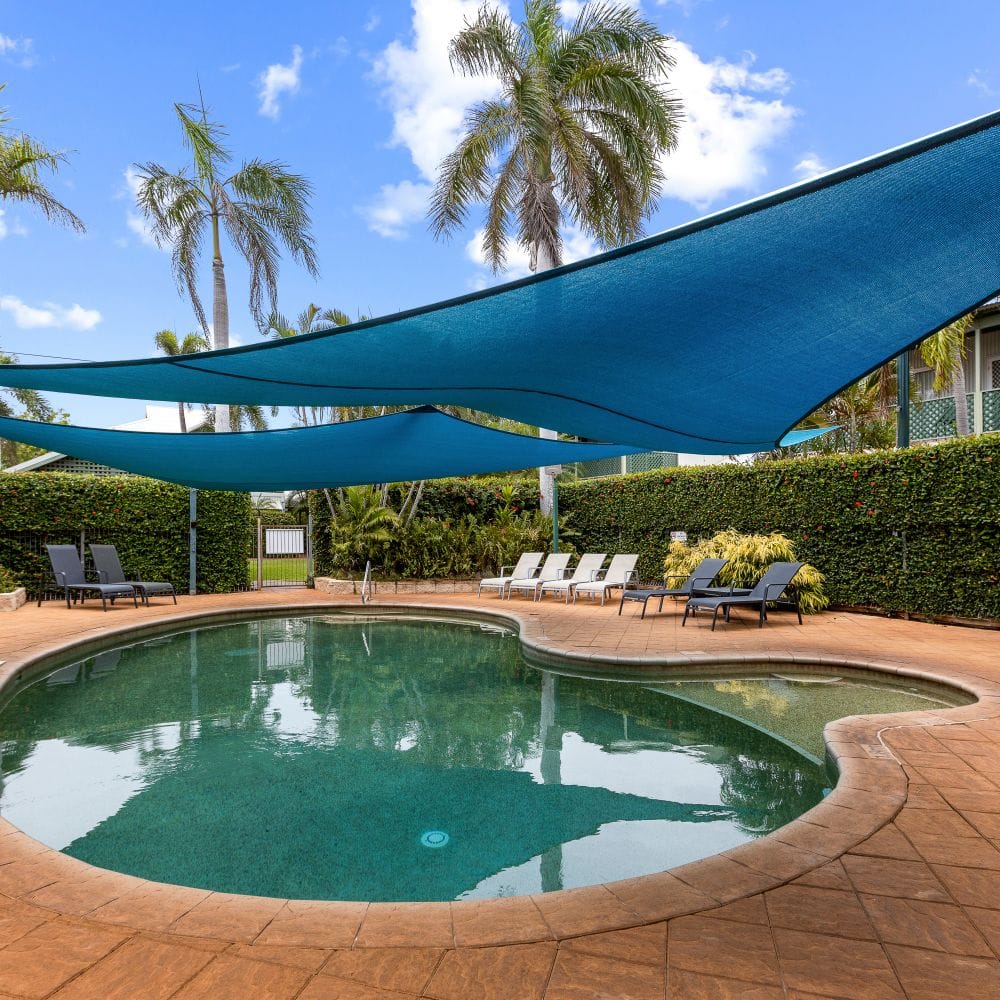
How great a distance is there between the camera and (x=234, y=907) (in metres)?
2.38

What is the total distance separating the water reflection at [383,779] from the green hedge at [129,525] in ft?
22.4

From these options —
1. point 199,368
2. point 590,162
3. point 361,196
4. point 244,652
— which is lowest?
point 244,652

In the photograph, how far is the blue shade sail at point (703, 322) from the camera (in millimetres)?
2500

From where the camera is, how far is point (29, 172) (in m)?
12.1

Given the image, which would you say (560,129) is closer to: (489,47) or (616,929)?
(489,47)

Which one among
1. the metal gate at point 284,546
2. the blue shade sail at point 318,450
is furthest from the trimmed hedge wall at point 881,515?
the metal gate at point 284,546

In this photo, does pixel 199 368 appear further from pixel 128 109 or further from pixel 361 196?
pixel 361 196

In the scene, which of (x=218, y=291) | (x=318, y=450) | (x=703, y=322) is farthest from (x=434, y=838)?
(x=218, y=291)

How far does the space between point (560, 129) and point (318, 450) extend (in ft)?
39.7

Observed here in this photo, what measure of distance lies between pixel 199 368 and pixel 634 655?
4800mm

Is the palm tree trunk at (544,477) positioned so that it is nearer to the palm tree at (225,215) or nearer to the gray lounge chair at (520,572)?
the gray lounge chair at (520,572)

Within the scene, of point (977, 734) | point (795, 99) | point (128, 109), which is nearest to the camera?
point (977, 734)

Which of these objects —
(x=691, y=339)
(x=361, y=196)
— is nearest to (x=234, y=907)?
(x=691, y=339)

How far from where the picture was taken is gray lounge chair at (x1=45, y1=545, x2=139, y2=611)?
1132 centimetres
